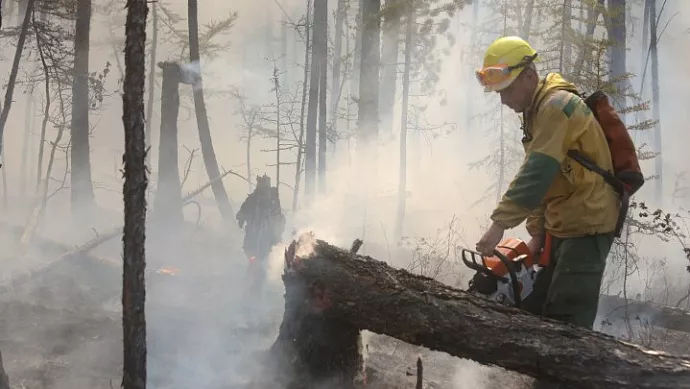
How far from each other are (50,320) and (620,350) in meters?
5.80

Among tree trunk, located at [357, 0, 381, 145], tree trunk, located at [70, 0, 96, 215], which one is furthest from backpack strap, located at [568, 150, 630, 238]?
tree trunk, located at [70, 0, 96, 215]

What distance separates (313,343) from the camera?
14.2 feet

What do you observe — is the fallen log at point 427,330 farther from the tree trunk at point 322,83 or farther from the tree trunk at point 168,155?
the tree trunk at point 322,83

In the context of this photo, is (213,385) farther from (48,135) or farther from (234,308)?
(48,135)

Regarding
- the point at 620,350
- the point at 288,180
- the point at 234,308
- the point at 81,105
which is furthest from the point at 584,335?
the point at 288,180

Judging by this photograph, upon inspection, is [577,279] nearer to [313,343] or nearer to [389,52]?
[313,343]

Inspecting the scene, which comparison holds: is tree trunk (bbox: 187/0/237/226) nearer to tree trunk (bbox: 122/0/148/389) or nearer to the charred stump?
the charred stump

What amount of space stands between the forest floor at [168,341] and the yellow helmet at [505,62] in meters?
2.75

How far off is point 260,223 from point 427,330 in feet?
14.1

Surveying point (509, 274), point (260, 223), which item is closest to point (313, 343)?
point (509, 274)

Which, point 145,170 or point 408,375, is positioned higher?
point 145,170

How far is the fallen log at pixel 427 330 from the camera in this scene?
299 cm

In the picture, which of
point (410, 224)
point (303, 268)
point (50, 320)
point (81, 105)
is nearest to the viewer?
point (303, 268)

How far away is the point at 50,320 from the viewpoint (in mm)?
5746
